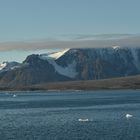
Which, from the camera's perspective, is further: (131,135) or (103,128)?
(103,128)

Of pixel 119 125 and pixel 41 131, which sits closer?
pixel 41 131

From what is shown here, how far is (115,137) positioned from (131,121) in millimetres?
19741

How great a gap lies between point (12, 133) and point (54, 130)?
17.3 ft

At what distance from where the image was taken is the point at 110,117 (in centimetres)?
9481

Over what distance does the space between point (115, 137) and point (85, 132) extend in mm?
6768

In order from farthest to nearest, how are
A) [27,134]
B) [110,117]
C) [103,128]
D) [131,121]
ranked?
1. [110,117]
2. [131,121]
3. [103,128]
4. [27,134]

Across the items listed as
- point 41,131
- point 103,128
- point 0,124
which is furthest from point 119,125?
point 0,124

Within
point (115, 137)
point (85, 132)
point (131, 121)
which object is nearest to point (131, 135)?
point (115, 137)

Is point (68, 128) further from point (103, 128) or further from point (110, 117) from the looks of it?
point (110, 117)

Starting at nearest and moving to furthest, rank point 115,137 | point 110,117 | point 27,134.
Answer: point 115,137, point 27,134, point 110,117

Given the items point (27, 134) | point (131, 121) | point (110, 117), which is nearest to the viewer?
point (27, 134)

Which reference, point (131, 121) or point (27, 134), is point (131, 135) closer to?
point (27, 134)

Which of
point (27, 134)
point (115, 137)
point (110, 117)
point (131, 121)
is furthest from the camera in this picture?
point (110, 117)

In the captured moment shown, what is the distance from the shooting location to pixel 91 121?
8800 cm
